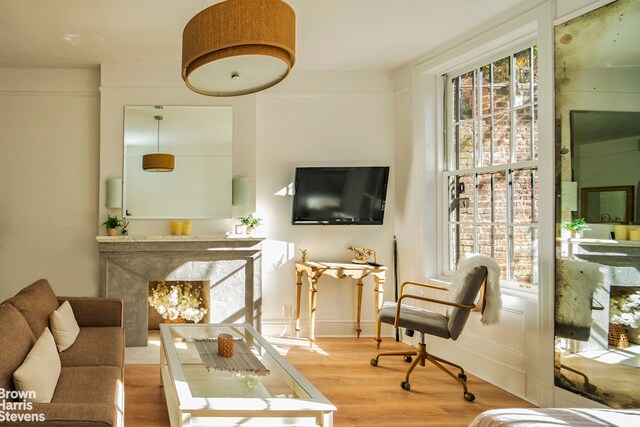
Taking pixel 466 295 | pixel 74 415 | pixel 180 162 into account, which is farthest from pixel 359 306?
pixel 74 415

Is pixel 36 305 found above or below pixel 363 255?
below

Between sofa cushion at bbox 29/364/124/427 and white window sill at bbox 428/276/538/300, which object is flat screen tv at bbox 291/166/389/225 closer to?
white window sill at bbox 428/276/538/300

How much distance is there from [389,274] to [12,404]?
13.2 feet

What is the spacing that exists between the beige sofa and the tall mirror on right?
2758 millimetres

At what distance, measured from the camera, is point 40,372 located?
7.21 feet

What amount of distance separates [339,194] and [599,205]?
2.58m

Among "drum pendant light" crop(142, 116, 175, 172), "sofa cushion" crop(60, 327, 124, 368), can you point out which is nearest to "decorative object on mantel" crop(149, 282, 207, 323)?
"drum pendant light" crop(142, 116, 175, 172)

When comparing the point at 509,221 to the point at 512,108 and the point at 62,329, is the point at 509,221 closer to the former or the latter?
the point at 512,108

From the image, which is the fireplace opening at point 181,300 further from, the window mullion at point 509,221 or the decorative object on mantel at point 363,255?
the window mullion at point 509,221

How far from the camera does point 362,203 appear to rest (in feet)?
17.0

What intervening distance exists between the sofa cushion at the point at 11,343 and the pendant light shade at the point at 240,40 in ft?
4.86

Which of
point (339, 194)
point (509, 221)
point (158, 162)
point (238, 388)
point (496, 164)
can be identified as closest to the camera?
point (238, 388)

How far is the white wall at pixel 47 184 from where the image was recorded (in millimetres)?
5172

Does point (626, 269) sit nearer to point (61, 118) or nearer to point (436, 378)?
point (436, 378)
